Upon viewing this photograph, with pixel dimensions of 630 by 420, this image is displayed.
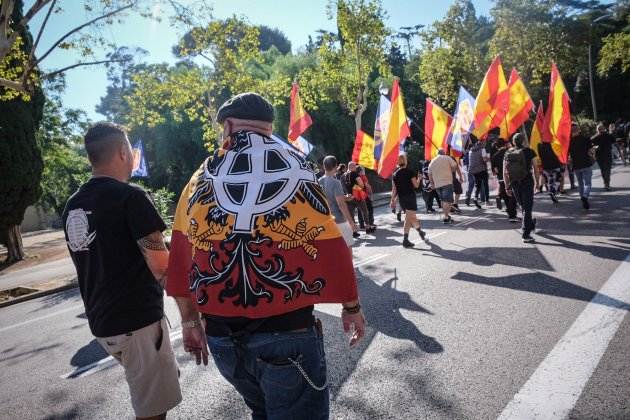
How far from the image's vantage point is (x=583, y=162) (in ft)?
32.5

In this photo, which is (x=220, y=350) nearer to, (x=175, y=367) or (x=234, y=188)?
(x=234, y=188)

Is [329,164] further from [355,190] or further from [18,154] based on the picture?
[18,154]

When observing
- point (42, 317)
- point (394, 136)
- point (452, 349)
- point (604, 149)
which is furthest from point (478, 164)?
point (42, 317)

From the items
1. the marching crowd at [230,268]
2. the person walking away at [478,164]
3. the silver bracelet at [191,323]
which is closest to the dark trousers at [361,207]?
the person walking away at [478,164]

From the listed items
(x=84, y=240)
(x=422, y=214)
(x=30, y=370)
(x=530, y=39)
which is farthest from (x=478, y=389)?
(x=530, y=39)

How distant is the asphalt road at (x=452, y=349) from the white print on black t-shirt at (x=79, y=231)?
1625mm

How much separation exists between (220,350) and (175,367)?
875 millimetres

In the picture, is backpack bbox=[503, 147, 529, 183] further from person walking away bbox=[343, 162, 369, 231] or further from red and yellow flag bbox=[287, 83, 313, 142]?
red and yellow flag bbox=[287, 83, 313, 142]

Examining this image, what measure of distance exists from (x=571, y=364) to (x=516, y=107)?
916 centimetres

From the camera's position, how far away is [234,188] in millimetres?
1687

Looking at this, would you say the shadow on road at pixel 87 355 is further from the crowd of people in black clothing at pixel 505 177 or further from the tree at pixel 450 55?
the tree at pixel 450 55

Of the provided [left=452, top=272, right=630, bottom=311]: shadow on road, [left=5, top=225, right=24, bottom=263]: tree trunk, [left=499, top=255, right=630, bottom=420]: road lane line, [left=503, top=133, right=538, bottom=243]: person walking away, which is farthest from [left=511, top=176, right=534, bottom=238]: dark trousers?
[left=5, top=225, right=24, bottom=263]: tree trunk

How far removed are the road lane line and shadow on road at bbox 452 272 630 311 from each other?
18 mm

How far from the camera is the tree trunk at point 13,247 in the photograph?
1612cm
